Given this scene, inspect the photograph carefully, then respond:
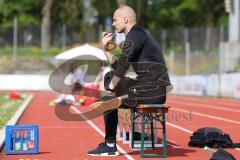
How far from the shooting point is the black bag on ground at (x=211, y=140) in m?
10.7

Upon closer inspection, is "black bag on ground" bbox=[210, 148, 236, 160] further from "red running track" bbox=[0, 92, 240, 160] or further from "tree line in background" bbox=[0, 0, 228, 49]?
"tree line in background" bbox=[0, 0, 228, 49]

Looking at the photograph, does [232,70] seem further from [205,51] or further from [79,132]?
[79,132]

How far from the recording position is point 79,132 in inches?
547

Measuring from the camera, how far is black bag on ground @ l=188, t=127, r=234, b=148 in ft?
35.1

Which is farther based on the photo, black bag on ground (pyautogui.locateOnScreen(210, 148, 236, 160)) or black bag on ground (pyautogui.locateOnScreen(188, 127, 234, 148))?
black bag on ground (pyautogui.locateOnScreen(188, 127, 234, 148))

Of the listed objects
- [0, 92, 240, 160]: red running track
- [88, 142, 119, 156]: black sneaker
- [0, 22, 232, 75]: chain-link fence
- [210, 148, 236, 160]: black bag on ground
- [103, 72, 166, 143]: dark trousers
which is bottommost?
[0, 92, 240, 160]: red running track

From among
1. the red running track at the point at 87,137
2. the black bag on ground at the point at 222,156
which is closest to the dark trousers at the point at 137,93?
the red running track at the point at 87,137

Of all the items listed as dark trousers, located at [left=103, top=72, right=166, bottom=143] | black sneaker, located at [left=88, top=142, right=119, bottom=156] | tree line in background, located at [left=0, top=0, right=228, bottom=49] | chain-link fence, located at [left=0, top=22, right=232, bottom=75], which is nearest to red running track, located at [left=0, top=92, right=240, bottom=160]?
black sneaker, located at [left=88, top=142, right=119, bottom=156]

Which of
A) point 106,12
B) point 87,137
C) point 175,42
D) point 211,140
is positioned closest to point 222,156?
point 211,140

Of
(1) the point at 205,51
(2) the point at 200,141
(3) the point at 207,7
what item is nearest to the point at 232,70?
(1) the point at 205,51

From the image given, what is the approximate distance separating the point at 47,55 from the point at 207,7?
25.5 meters

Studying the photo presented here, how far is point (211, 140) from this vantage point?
1073cm

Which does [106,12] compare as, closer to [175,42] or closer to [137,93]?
[175,42]

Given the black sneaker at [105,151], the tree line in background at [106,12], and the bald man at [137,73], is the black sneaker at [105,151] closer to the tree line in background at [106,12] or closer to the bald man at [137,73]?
the bald man at [137,73]
